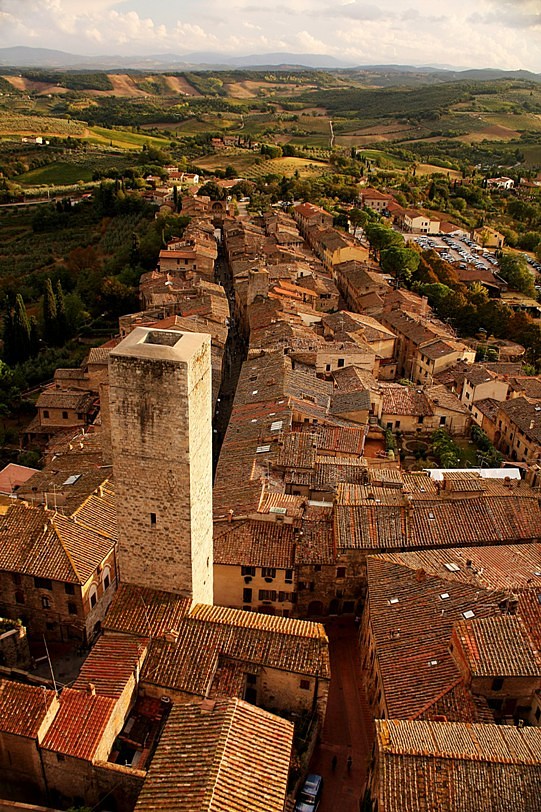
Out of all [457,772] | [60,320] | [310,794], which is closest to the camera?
[457,772]

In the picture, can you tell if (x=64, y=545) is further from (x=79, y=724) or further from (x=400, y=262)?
(x=400, y=262)

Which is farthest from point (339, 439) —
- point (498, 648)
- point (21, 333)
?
point (21, 333)

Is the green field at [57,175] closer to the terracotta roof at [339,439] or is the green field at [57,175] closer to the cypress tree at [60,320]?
the cypress tree at [60,320]

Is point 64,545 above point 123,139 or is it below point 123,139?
above

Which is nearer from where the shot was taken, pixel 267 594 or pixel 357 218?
pixel 267 594

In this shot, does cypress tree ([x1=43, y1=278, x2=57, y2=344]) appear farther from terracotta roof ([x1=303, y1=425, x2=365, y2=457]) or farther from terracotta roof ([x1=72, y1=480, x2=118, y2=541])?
terracotta roof ([x1=72, y1=480, x2=118, y2=541])

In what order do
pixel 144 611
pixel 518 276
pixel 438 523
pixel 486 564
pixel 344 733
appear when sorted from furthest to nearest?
1. pixel 518 276
2. pixel 438 523
3. pixel 486 564
4. pixel 344 733
5. pixel 144 611

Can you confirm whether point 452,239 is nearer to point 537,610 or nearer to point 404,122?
point 537,610
